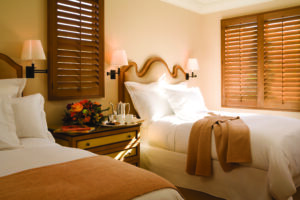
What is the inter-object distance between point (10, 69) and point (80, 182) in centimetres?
177

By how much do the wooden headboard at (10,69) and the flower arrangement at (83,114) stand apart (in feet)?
1.87

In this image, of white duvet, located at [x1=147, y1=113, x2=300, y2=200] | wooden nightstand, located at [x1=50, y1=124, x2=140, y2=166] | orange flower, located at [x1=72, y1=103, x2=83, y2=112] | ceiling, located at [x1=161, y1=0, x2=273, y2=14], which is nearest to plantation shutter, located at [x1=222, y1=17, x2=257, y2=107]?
ceiling, located at [x1=161, y1=0, x2=273, y2=14]

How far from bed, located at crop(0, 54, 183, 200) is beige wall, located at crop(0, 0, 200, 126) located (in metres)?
0.64

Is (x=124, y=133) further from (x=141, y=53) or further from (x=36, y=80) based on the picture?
(x=141, y=53)

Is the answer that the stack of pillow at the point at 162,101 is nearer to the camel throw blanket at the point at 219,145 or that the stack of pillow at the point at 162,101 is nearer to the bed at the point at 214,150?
the bed at the point at 214,150

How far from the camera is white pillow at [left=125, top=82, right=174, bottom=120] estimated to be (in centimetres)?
340

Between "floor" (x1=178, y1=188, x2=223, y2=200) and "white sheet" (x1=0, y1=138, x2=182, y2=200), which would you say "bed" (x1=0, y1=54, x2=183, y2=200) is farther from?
"floor" (x1=178, y1=188, x2=223, y2=200)

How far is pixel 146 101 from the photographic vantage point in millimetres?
3420

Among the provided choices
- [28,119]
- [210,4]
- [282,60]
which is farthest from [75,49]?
[282,60]

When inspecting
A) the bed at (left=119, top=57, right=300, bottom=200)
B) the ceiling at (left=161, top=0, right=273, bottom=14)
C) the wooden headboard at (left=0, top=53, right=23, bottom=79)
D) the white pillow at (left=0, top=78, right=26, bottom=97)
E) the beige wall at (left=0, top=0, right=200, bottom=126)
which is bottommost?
the bed at (left=119, top=57, right=300, bottom=200)

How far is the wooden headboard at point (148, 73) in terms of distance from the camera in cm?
352

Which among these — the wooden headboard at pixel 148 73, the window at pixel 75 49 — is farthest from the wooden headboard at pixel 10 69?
the wooden headboard at pixel 148 73

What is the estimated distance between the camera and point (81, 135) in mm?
2434

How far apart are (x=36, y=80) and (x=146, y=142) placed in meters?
1.48
